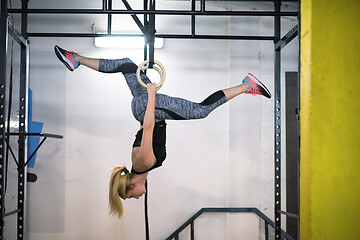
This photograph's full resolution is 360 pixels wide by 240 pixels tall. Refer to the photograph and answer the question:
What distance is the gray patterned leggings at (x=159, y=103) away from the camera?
6.21ft

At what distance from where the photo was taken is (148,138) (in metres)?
1.80

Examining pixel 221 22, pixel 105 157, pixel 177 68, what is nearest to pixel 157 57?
pixel 177 68

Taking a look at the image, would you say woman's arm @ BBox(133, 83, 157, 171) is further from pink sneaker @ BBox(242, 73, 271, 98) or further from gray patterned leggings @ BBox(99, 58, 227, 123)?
pink sneaker @ BBox(242, 73, 271, 98)

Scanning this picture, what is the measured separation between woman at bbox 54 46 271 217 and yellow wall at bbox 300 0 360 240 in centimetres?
90

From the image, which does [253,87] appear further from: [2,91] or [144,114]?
[2,91]

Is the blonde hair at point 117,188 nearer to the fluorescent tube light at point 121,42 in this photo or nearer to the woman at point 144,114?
the woman at point 144,114

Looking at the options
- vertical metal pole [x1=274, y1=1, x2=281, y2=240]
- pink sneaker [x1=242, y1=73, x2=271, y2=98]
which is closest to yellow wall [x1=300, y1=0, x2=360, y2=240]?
pink sneaker [x1=242, y1=73, x2=271, y2=98]

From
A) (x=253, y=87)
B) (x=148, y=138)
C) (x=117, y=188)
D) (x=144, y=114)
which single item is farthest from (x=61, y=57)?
(x=253, y=87)

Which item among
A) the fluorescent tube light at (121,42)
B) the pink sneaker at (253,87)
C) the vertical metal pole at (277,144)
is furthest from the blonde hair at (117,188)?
the fluorescent tube light at (121,42)

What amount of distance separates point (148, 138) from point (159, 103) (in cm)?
22

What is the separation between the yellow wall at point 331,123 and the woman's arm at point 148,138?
0.87m

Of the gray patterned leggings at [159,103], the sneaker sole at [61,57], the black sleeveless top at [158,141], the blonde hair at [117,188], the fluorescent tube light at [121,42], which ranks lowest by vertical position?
the blonde hair at [117,188]

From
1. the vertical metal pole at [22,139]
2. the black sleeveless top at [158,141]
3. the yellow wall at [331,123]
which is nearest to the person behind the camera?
the yellow wall at [331,123]

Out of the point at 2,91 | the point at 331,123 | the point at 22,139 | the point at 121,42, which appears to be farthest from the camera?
the point at 121,42
